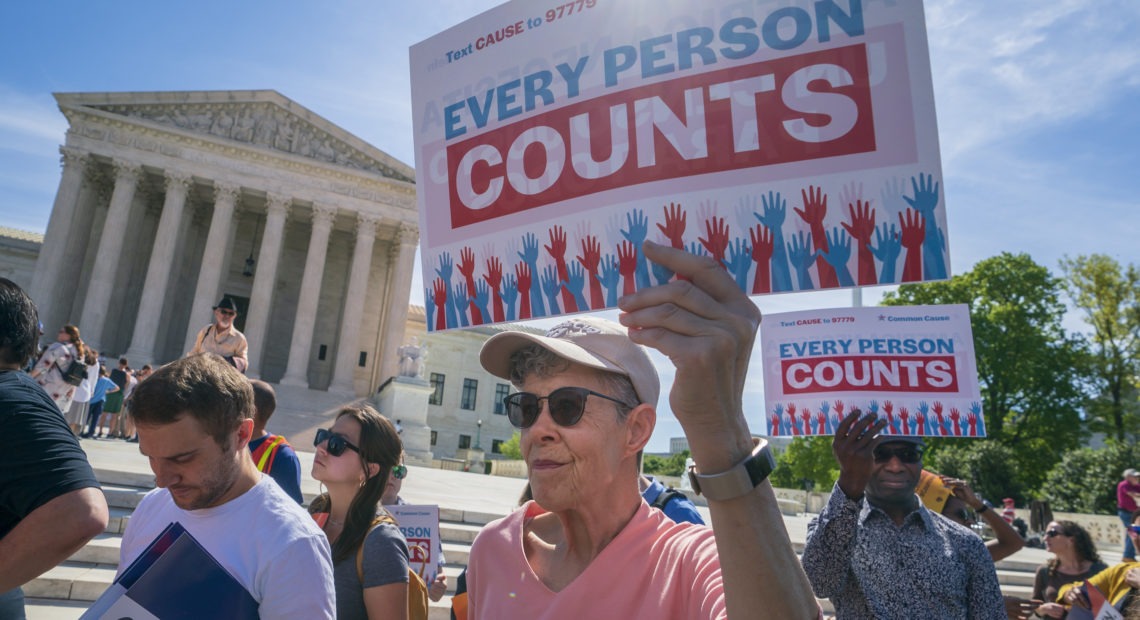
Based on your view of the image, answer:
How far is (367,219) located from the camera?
3525cm

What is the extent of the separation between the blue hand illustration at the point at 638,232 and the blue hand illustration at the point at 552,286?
0.81 feet

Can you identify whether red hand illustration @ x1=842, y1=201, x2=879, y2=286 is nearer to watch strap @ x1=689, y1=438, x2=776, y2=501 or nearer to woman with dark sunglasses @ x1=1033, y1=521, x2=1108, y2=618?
watch strap @ x1=689, y1=438, x2=776, y2=501

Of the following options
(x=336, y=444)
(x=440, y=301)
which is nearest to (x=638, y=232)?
(x=440, y=301)

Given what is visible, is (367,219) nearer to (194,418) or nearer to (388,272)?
(388,272)

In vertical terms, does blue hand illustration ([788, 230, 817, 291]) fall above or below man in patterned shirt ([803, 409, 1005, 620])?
above

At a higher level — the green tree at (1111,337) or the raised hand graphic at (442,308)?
the green tree at (1111,337)

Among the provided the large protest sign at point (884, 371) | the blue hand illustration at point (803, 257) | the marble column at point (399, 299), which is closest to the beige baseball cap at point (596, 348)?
Answer: the blue hand illustration at point (803, 257)

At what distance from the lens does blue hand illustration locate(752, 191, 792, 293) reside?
1728mm

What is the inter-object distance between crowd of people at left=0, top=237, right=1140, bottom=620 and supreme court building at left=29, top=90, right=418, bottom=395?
105ft

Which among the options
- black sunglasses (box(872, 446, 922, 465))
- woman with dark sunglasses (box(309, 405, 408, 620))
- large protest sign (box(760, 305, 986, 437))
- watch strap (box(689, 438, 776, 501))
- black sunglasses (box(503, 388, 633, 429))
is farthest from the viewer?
large protest sign (box(760, 305, 986, 437))

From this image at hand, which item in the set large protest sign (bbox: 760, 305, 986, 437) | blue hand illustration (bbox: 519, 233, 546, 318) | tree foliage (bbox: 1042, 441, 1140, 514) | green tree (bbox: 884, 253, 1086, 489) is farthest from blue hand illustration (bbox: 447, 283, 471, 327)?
green tree (bbox: 884, 253, 1086, 489)

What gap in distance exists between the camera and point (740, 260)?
1748 mm

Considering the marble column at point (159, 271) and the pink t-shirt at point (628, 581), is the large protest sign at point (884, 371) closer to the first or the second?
the pink t-shirt at point (628, 581)

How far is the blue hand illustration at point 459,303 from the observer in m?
2.19
